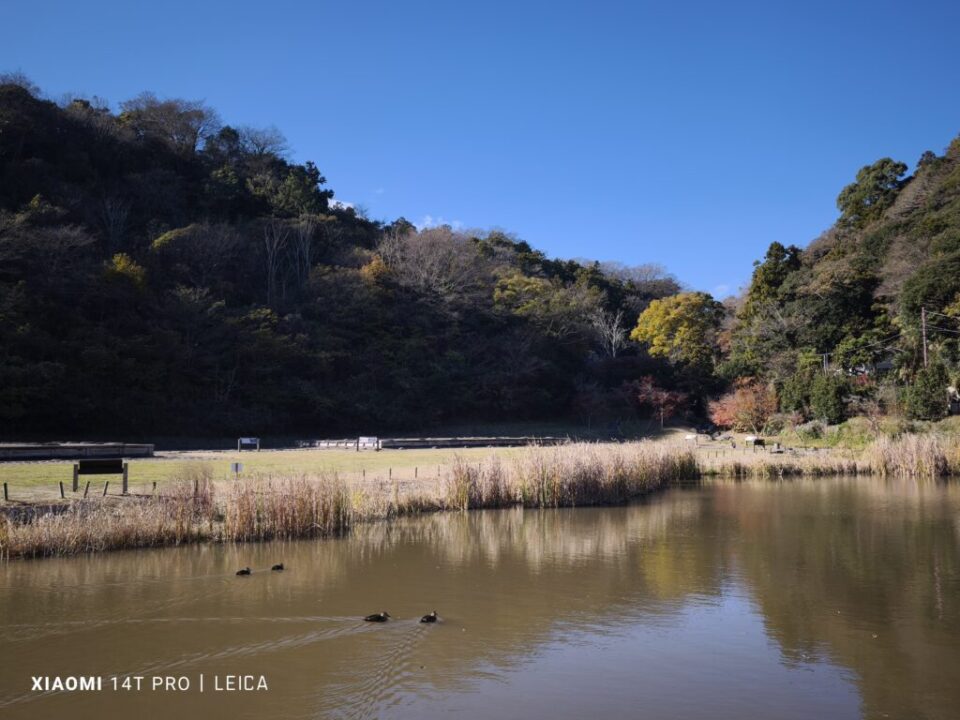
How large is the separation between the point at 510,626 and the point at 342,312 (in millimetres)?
38242

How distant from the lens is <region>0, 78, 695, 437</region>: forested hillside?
35938mm

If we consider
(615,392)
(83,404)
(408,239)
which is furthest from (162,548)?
(408,239)

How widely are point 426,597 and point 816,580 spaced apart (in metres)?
6.35

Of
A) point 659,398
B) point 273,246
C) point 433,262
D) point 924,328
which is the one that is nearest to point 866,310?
point 924,328

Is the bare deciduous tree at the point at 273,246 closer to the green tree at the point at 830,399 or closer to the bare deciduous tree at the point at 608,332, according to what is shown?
the bare deciduous tree at the point at 608,332

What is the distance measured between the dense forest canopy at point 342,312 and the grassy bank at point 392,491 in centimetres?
901

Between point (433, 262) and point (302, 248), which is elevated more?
point (302, 248)

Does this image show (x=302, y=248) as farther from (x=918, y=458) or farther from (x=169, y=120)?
(x=918, y=458)

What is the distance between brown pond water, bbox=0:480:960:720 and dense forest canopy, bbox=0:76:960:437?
923 inches

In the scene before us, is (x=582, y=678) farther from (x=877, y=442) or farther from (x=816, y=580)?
(x=877, y=442)

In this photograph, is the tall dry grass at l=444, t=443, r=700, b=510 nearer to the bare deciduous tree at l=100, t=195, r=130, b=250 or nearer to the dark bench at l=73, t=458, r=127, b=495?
the dark bench at l=73, t=458, r=127, b=495

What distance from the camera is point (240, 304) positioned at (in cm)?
4678

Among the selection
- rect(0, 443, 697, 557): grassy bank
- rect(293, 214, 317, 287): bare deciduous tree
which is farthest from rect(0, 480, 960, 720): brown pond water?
rect(293, 214, 317, 287): bare deciduous tree

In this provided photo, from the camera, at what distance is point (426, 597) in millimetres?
11336
